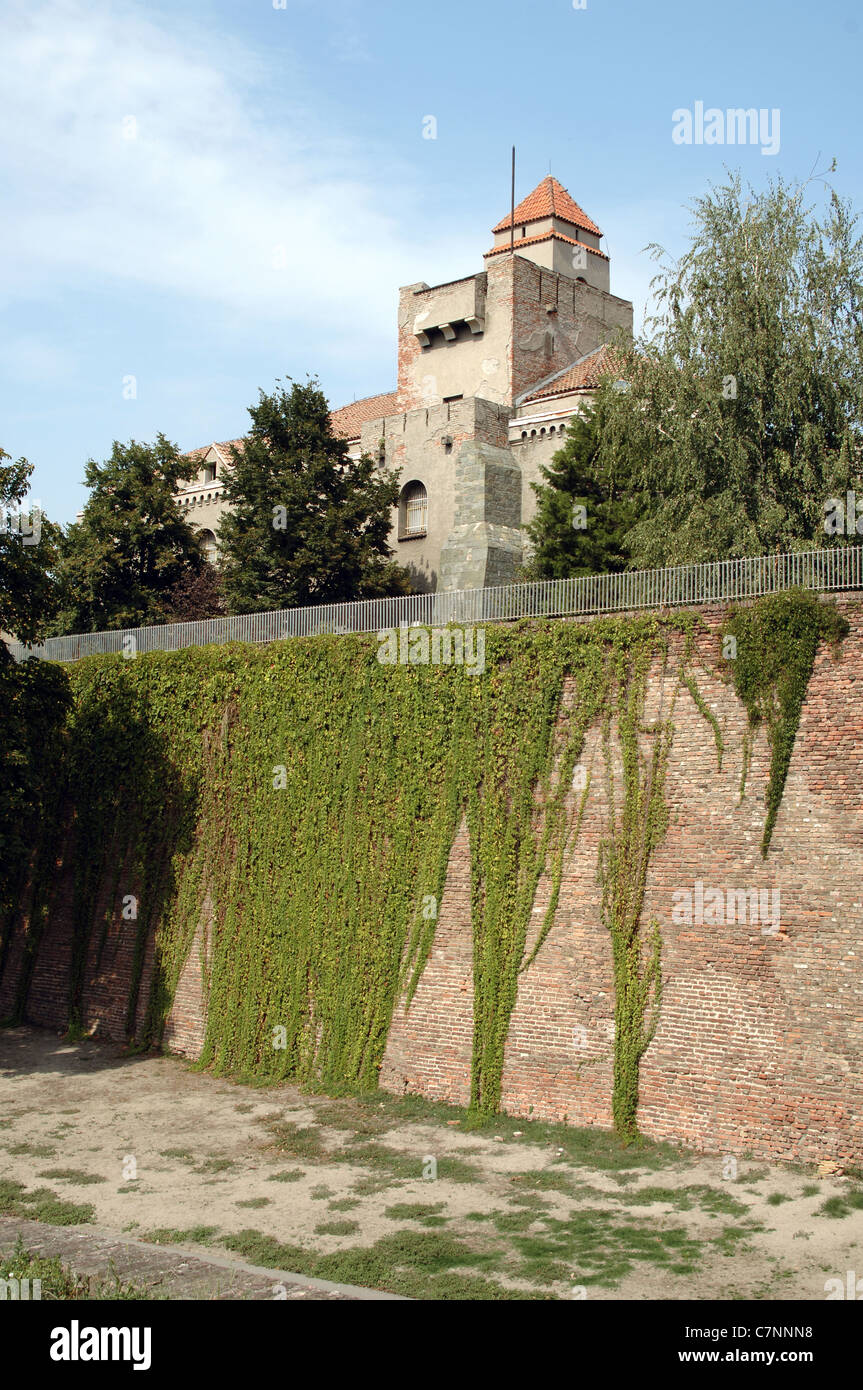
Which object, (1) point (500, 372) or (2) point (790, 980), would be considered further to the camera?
(1) point (500, 372)

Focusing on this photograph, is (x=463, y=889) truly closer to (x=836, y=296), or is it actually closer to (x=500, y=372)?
(x=836, y=296)

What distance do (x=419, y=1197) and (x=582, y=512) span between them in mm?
18036

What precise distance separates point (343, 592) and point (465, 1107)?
17943 mm

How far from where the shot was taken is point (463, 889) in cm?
1797

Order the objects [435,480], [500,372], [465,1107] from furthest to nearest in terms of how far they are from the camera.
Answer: [500,372], [435,480], [465,1107]

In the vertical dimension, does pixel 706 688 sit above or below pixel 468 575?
below

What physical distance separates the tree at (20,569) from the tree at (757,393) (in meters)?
11.4

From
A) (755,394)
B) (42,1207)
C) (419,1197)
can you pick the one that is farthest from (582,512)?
(42,1207)

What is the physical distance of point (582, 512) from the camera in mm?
28562

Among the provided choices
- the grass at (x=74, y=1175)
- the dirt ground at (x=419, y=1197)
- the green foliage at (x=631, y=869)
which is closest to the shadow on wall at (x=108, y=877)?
the dirt ground at (x=419, y=1197)

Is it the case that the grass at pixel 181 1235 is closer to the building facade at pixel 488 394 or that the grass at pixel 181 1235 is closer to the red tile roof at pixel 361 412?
the building facade at pixel 488 394

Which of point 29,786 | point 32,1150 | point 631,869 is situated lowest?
point 32,1150

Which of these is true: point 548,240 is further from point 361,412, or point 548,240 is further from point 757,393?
point 757,393
